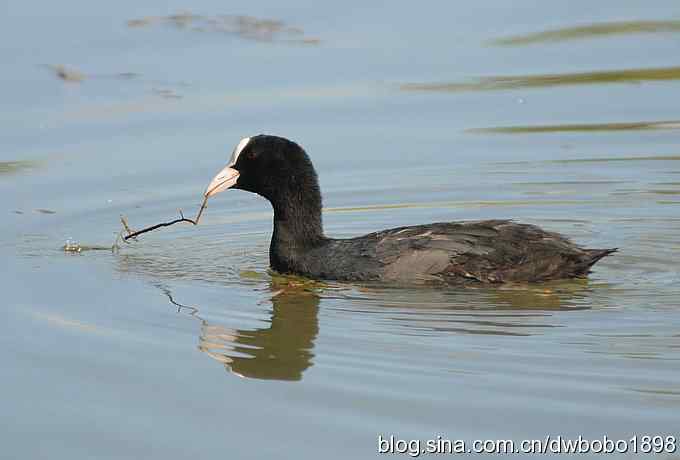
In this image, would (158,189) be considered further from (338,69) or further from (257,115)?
(338,69)

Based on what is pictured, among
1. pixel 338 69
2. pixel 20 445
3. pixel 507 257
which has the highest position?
pixel 338 69

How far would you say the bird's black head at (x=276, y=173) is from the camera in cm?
955

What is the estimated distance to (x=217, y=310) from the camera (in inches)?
335

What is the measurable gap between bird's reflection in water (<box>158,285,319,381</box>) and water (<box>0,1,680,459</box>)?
20 mm

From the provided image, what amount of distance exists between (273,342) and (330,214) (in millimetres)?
3082

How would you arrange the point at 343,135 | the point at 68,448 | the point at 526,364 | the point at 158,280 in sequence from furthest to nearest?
the point at 343,135, the point at 158,280, the point at 526,364, the point at 68,448

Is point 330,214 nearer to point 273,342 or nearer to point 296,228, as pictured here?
point 296,228

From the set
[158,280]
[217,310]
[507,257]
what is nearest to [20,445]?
[217,310]

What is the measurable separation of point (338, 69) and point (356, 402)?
739 centimetres

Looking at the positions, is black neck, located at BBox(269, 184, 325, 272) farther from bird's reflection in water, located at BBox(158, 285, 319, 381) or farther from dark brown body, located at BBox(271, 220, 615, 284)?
bird's reflection in water, located at BBox(158, 285, 319, 381)

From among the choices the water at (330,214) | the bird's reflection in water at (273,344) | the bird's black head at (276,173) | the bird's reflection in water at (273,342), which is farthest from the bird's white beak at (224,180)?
the bird's reflection in water at (273,344)

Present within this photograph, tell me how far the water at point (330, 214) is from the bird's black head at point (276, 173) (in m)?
0.56

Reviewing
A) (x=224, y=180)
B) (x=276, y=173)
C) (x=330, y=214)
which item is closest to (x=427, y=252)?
(x=276, y=173)

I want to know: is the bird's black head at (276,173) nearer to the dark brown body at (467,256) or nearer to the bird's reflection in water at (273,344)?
the dark brown body at (467,256)
